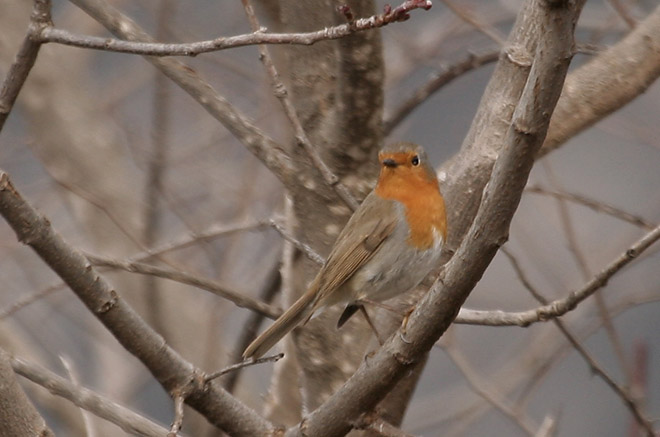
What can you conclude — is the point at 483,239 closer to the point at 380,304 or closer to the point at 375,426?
the point at 375,426

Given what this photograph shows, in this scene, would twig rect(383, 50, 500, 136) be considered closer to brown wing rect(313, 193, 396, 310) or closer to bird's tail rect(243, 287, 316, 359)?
brown wing rect(313, 193, 396, 310)

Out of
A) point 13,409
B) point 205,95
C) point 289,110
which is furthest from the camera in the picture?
point 205,95

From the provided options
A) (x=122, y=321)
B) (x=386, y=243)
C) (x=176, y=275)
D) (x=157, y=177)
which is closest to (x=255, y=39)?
(x=122, y=321)

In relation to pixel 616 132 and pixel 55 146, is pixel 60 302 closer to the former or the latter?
pixel 55 146

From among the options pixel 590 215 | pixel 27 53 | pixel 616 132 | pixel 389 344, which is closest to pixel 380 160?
pixel 389 344

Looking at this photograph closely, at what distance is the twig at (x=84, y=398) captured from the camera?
250cm

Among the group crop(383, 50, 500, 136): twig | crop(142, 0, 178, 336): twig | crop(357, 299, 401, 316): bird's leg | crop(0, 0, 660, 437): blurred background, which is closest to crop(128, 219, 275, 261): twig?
crop(0, 0, 660, 437): blurred background

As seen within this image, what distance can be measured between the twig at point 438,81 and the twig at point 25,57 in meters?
1.76

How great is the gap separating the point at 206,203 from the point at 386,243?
11.8 ft

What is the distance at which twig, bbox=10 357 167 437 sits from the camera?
2.50m

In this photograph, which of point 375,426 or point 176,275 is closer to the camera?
point 375,426

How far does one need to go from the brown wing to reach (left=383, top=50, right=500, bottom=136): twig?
376 millimetres

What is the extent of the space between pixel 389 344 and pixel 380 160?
1319 mm

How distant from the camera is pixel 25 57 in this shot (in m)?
2.38
